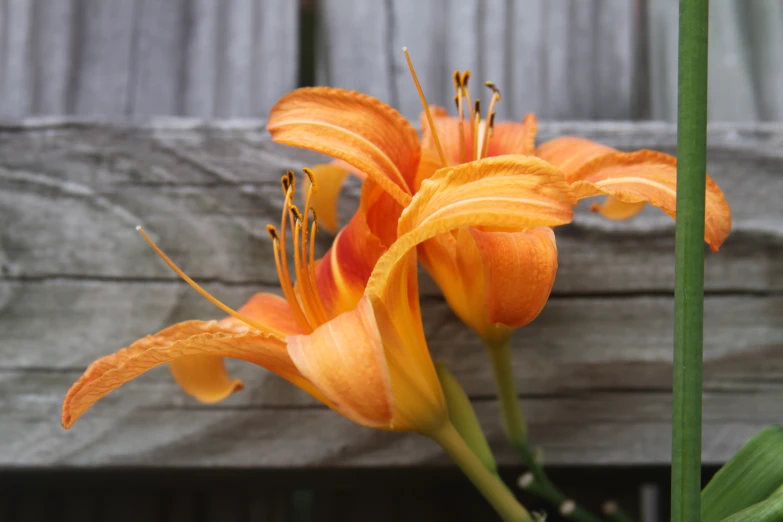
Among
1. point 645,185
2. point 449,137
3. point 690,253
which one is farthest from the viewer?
point 449,137

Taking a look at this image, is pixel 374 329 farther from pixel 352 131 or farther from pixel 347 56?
A: pixel 347 56

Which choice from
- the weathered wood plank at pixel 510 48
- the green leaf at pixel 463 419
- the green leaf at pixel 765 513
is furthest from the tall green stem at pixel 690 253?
the weathered wood plank at pixel 510 48

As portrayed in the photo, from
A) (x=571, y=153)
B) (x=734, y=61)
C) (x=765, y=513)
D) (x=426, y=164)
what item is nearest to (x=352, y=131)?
(x=426, y=164)

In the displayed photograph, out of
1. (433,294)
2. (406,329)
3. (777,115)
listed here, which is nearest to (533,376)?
(433,294)

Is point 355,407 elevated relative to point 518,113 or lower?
lower

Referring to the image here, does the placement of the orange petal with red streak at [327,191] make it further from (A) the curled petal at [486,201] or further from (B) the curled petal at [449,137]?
(A) the curled petal at [486,201]

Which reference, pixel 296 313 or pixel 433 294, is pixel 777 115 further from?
pixel 296 313
